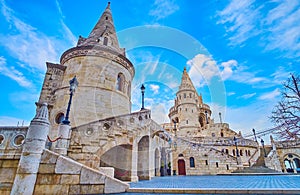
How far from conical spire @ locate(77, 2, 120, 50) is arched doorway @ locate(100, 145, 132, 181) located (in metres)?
10.1

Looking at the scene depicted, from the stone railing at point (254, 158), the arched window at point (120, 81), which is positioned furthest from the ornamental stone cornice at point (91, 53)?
the stone railing at point (254, 158)

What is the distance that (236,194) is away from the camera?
15.0ft

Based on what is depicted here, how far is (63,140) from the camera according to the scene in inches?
288

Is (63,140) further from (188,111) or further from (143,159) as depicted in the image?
(188,111)

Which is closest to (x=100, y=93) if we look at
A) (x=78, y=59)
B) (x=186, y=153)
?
(x=78, y=59)

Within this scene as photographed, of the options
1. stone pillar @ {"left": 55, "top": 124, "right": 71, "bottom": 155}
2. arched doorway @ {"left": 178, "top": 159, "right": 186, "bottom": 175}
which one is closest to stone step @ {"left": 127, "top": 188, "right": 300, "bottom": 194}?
stone pillar @ {"left": 55, "top": 124, "right": 71, "bottom": 155}

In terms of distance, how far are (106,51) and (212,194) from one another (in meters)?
13.6

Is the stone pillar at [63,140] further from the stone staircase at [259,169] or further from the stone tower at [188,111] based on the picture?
the stone tower at [188,111]

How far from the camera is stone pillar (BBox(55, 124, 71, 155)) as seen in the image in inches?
279

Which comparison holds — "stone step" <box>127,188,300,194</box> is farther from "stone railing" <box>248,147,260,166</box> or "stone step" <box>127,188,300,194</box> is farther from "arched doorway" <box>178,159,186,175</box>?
"stone railing" <box>248,147,260,166</box>

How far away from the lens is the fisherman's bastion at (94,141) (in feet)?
14.8

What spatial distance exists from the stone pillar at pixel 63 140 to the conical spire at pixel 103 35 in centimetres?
988

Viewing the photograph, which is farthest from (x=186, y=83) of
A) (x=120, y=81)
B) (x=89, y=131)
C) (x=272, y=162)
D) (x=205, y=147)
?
(x=89, y=131)

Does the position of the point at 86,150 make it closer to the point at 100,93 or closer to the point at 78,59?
the point at 100,93
